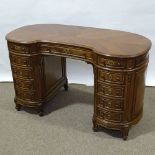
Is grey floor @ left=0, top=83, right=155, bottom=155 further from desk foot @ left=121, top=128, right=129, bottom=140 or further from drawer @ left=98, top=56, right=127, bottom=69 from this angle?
drawer @ left=98, top=56, right=127, bottom=69

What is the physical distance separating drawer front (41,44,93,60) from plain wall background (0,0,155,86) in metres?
0.60

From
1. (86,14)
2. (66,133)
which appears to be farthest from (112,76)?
(86,14)

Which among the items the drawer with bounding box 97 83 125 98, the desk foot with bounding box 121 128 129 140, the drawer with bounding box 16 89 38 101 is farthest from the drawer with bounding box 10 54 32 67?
the desk foot with bounding box 121 128 129 140

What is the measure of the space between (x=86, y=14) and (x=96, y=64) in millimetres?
807

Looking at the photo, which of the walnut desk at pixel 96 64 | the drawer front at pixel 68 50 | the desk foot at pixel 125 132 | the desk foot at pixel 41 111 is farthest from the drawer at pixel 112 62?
the desk foot at pixel 41 111

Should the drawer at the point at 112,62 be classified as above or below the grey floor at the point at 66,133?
above

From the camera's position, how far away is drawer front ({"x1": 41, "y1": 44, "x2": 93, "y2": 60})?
1900 mm

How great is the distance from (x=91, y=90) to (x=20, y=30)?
0.90 m

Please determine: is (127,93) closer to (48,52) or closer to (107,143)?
(107,143)

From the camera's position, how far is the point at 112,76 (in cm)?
179

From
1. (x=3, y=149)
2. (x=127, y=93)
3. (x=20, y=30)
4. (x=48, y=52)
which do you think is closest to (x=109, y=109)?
(x=127, y=93)

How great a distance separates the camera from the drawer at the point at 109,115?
75.5 inches

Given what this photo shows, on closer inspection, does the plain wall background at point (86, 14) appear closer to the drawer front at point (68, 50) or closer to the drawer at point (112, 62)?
the drawer front at point (68, 50)

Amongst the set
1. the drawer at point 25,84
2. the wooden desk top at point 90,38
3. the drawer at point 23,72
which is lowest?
the drawer at point 25,84
